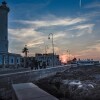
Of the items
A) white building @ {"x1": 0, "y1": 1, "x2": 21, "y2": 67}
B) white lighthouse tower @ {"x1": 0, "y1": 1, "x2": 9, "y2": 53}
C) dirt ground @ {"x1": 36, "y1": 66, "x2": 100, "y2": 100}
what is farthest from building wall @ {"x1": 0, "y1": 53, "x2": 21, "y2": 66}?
dirt ground @ {"x1": 36, "y1": 66, "x2": 100, "y2": 100}

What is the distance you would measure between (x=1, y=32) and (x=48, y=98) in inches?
2530

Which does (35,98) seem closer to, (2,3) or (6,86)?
(6,86)

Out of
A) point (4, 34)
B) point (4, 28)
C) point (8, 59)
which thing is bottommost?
point (8, 59)

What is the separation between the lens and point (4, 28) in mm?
69312

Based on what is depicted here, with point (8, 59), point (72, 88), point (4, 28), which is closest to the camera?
point (72, 88)

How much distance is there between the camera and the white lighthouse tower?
2708 inches

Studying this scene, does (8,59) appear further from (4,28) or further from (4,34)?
(4,28)

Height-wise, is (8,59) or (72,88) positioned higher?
(8,59)

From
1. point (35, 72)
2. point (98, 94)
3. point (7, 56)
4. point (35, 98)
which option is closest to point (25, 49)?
point (7, 56)

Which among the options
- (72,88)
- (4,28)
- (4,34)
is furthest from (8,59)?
(72,88)

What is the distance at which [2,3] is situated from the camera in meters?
71.7

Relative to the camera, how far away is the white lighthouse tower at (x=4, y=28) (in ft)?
226

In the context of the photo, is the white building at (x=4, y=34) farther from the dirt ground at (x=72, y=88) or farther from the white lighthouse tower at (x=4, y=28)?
the dirt ground at (x=72, y=88)

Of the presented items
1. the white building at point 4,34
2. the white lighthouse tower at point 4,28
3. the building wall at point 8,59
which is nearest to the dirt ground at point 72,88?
the building wall at point 8,59
